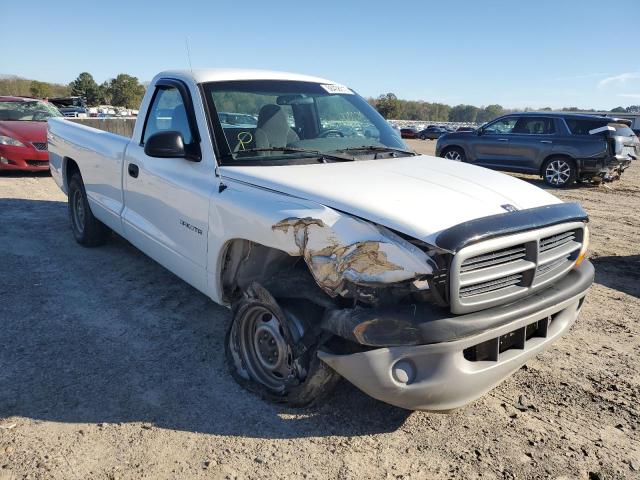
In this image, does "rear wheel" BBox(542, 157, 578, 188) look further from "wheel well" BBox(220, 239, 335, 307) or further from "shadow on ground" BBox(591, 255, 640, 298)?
"wheel well" BBox(220, 239, 335, 307)

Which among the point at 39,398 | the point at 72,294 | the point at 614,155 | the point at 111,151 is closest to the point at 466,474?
the point at 39,398

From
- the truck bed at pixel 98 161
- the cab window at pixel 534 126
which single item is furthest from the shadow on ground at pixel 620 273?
the cab window at pixel 534 126

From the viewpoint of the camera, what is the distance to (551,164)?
12953 mm

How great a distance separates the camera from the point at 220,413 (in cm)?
293

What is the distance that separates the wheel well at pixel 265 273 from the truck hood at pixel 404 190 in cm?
42

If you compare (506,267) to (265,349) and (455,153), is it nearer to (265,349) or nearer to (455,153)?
(265,349)

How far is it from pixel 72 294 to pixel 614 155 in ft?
39.7

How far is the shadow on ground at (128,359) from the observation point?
289cm

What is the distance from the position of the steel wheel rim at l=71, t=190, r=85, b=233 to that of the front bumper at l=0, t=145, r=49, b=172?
15.6 feet

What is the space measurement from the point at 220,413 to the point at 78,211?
4103 mm

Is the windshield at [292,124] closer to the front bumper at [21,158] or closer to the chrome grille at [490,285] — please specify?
the chrome grille at [490,285]

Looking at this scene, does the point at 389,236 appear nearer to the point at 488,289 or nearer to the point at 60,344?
the point at 488,289

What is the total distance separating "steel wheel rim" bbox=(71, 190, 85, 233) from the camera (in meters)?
5.90

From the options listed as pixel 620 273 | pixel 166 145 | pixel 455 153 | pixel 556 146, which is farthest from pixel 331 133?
pixel 455 153
